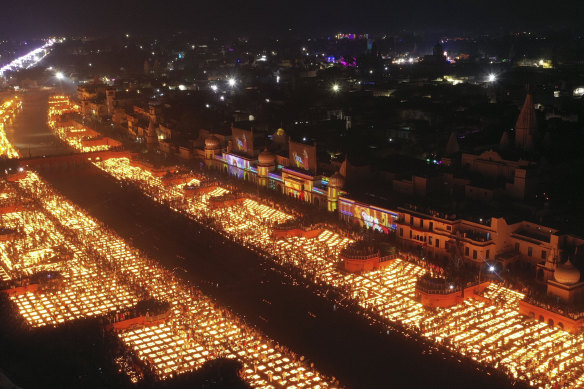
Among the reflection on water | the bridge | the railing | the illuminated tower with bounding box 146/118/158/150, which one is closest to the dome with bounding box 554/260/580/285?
the railing

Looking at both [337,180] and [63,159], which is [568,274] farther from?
[63,159]

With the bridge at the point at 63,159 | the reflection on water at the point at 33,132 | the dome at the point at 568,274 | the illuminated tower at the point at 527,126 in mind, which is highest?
the illuminated tower at the point at 527,126

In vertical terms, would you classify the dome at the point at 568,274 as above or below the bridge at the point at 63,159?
→ above

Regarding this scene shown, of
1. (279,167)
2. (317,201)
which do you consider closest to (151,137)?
(279,167)

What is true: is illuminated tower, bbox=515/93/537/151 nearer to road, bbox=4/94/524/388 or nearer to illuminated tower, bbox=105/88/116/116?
road, bbox=4/94/524/388

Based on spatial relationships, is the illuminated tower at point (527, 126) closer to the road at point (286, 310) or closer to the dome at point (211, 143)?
the road at point (286, 310)

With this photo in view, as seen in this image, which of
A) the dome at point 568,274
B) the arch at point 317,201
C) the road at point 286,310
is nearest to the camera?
the road at point 286,310

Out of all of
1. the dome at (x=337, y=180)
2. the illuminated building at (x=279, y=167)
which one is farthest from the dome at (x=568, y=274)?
the dome at (x=337, y=180)
